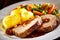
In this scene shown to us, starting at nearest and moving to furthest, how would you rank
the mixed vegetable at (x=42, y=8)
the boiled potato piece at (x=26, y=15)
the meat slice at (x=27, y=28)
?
the meat slice at (x=27, y=28) < the boiled potato piece at (x=26, y=15) < the mixed vegetable at (x=42, y=8)

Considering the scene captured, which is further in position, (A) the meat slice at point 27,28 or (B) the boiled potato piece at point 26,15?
(B) the boiled potato piece at point 26,15

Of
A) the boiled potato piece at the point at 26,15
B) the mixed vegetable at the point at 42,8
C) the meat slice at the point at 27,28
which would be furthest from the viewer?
the mixed vegetable at the point at 42,8

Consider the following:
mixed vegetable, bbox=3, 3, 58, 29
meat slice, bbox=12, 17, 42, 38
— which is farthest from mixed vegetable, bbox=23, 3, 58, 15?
meat slice, bbox=12, 17, 42, 38

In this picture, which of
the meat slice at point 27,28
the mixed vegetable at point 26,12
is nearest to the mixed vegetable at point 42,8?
the mixed vegetable at point 26,12

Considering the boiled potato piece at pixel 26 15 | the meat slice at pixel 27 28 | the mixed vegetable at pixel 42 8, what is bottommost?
the meat slice at pixel 27 28

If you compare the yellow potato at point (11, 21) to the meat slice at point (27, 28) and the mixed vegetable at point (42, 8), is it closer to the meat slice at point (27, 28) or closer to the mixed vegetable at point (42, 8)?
the meat slice at point (27, 28)

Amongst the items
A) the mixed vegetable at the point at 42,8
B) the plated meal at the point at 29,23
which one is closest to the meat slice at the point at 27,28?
the plated meal at the point at 29,23

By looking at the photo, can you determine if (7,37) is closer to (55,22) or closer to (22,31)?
(22,31)

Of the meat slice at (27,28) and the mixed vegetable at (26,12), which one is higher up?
the mixed vegetable at (26,12)
